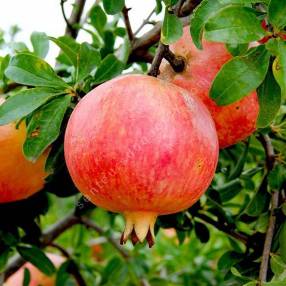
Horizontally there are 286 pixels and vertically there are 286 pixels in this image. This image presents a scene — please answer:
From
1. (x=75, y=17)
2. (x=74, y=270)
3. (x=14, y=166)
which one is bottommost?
(x=74, y=270)

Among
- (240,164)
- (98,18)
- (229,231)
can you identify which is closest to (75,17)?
(98,18)

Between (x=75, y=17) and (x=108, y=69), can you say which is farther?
(x=75, y=17)

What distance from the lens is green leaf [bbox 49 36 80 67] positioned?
53.3 inches

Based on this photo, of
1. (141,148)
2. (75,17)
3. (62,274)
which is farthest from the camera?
(62,274)

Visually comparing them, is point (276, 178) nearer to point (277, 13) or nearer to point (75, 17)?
point (277, 13)

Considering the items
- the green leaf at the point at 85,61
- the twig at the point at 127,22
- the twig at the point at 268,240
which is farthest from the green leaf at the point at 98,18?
the twig at the point at 268,240

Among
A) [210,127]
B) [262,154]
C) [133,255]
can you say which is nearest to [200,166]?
[210,127]

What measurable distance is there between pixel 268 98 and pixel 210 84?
0.42ft

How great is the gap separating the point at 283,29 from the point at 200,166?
11.0 inches

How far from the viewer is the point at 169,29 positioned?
115 cm

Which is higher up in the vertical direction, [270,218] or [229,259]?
[270,218]

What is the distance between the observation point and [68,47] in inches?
54.0

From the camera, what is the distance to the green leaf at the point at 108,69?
1.36 metres

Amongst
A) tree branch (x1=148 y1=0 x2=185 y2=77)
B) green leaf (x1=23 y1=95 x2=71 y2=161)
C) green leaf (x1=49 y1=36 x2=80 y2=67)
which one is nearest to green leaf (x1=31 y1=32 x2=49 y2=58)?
green leaf (x1=49 y1=36 x2=80 y2=67)
